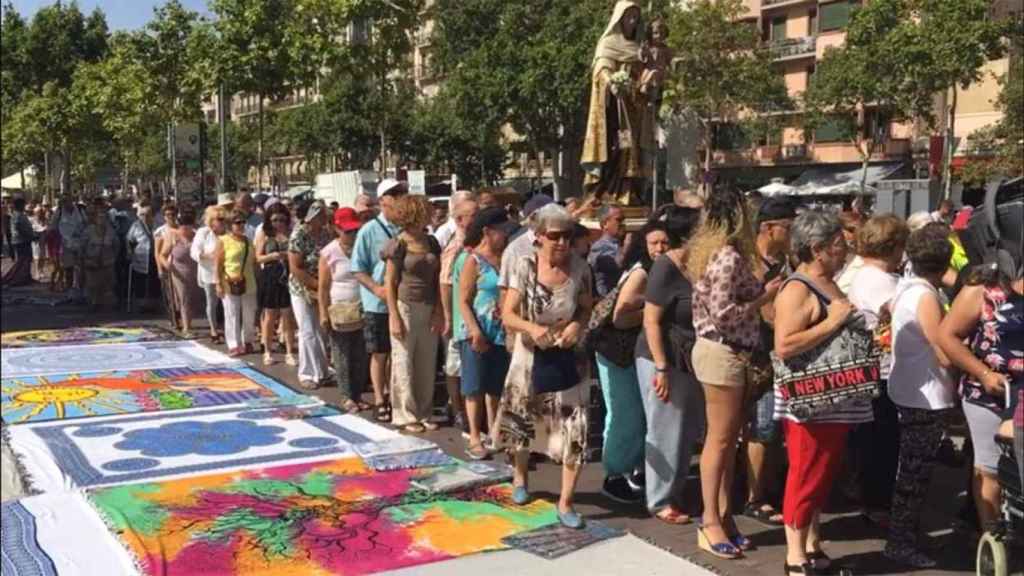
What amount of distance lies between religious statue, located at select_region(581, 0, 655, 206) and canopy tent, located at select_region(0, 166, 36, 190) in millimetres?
6092

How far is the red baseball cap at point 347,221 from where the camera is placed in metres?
8.55

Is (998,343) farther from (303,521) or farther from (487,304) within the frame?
(303,521)

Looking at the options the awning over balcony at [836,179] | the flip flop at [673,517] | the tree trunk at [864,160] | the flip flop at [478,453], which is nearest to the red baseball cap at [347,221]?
→ the flip flop at [478,453]

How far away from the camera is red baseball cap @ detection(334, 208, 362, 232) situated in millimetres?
8547

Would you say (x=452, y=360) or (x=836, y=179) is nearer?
(x=452, y=360)

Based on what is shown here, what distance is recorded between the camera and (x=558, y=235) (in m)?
5.35

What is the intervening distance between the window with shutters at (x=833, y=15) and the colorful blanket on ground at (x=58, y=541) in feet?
158

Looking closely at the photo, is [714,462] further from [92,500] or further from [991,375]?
[92,500]

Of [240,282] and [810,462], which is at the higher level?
[240,282]

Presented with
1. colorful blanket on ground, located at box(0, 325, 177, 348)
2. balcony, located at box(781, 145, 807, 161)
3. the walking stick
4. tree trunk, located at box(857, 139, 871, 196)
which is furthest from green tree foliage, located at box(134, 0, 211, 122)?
balcony, located at box(781, 145, 807, 161)

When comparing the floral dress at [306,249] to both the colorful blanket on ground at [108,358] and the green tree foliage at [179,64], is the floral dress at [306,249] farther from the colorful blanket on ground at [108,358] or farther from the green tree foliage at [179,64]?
the green tree foliage at [179,64]

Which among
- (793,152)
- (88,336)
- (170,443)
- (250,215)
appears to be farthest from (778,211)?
(793,152)

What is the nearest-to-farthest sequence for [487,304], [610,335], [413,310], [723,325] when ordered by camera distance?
[723,325], [610,335], [487,304], [413,310]

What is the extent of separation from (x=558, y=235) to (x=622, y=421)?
4.16ft
